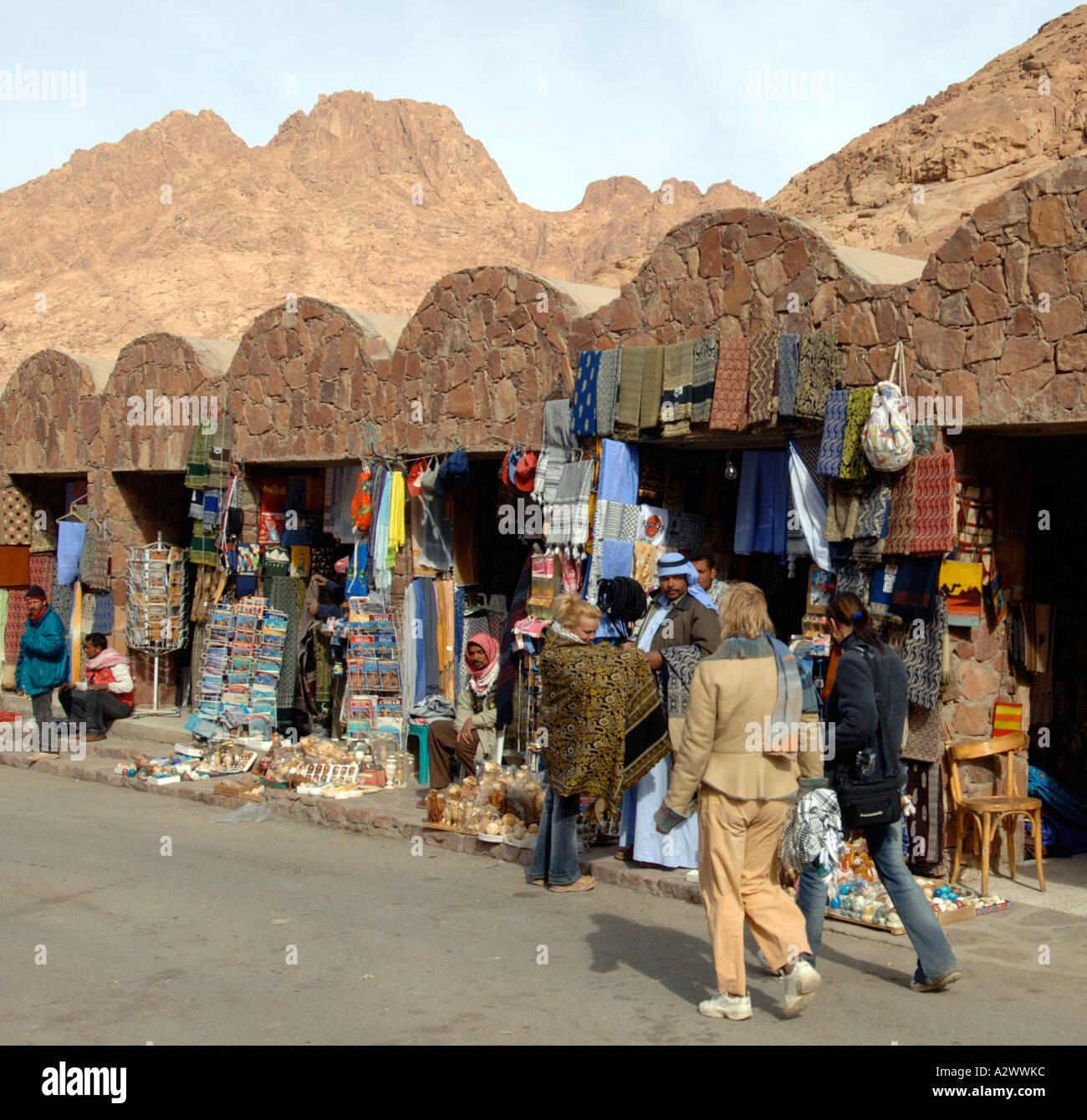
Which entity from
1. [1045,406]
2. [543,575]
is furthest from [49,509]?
[1045,406]

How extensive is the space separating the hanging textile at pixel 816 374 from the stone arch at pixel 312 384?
4.64 metres

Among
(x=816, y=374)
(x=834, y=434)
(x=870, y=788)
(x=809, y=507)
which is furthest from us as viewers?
(x=809, y=507)

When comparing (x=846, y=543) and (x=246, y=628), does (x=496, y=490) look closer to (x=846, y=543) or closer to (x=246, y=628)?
(x=246, y=628)

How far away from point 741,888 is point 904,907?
0.82m

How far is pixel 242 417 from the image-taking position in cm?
1328

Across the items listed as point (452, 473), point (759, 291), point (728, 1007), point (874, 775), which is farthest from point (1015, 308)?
point (452, 473)

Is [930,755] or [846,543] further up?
[846,543]

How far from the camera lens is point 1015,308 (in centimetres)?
724

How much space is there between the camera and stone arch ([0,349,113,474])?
15352 millimetres

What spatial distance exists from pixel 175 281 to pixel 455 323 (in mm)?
52750

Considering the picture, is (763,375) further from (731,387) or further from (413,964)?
(413,964)

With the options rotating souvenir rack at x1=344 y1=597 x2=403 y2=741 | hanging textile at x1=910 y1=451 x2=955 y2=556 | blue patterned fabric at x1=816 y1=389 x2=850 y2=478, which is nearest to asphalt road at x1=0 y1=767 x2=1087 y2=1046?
hanging textile at x1=910 y1=451 x2=955 y2=556

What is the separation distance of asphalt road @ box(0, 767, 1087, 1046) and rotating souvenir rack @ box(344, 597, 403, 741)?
2.99 meters

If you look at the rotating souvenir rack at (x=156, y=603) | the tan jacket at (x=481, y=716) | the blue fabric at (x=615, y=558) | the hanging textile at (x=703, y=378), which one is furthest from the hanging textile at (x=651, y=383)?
the rotating souvenir rack at (x=156, y=603)
